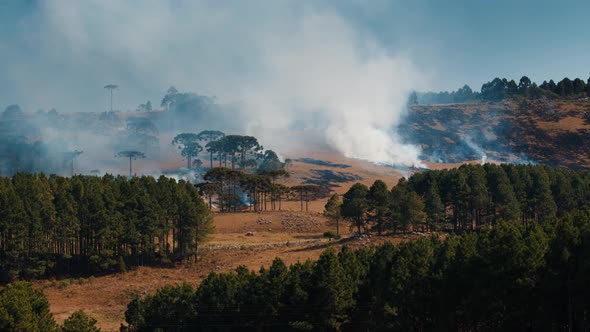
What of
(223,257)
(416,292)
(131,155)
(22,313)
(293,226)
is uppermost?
(131,155)

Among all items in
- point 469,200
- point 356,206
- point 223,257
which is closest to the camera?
point 223,257

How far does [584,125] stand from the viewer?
611 feet

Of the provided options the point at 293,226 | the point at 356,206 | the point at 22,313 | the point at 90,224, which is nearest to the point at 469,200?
the point at 356,206

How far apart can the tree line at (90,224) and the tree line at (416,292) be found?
92.8 feet

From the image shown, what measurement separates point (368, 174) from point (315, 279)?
454 ft

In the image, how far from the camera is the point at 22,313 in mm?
32875

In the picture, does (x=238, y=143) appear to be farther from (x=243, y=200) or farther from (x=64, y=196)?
(x=64, y=196)

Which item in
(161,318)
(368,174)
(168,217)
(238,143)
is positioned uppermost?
(238,143)

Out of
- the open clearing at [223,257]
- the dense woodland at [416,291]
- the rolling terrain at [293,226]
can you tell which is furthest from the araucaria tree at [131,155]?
the dense woodland at [416,291]

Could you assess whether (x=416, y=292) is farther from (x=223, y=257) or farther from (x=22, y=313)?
(x=223, y=257)

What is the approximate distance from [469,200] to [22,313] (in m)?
68.2

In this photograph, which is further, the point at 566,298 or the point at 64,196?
the point at 64,196

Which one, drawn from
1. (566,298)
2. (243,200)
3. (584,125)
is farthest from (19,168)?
(584,125)

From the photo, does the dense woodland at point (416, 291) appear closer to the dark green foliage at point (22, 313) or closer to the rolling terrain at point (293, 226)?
the dark green foliage at point (22, 313)
